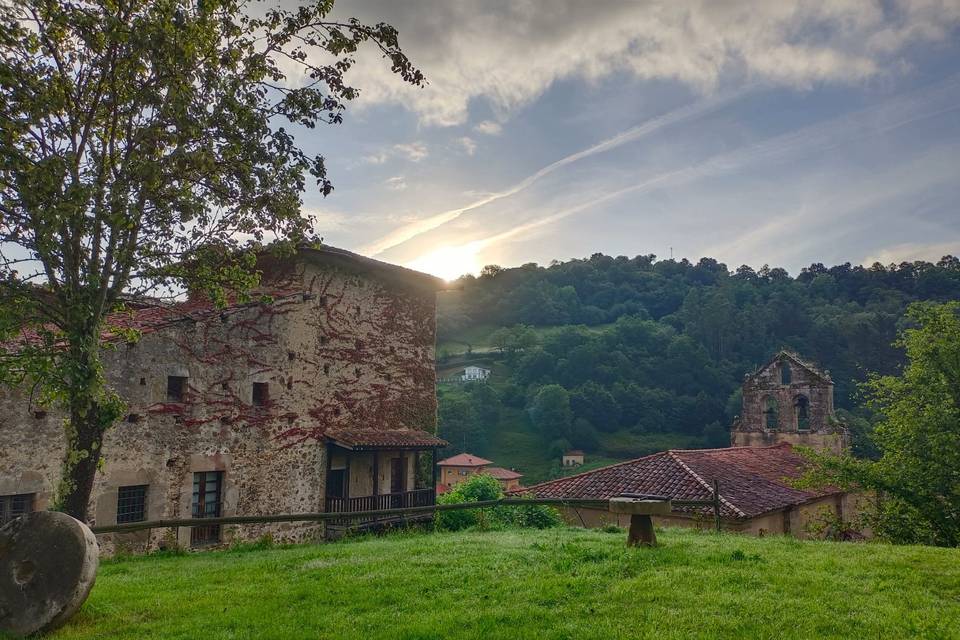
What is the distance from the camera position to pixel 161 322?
14180 millimetres

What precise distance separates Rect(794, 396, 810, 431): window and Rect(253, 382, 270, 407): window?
24.6m

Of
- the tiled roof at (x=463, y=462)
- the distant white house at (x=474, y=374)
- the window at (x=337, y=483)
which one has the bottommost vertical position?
the tiled roof at (x=463, y=462)

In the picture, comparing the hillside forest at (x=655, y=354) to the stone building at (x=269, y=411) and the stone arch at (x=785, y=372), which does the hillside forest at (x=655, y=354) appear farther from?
the stone building at (x=269, y=411)

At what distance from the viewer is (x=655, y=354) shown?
87.9 meters

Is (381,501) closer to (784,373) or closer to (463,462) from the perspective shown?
(784,373)

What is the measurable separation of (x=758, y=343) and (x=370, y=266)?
250 ft

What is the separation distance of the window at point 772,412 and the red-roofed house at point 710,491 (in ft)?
23.8

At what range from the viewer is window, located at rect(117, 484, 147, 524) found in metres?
13.2

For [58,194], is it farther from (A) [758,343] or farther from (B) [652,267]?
(B) [652,267]

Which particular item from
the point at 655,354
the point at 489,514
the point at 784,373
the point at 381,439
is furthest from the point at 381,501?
the point at 655,354

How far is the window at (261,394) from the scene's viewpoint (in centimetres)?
1634

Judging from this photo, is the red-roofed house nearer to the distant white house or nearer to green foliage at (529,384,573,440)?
green foliage at (529,384,573,440)

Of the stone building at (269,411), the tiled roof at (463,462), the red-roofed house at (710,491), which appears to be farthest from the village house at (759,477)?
the tiled roof at (463,462)

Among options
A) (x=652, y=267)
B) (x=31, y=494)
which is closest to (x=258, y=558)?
(x=31, y=494)
